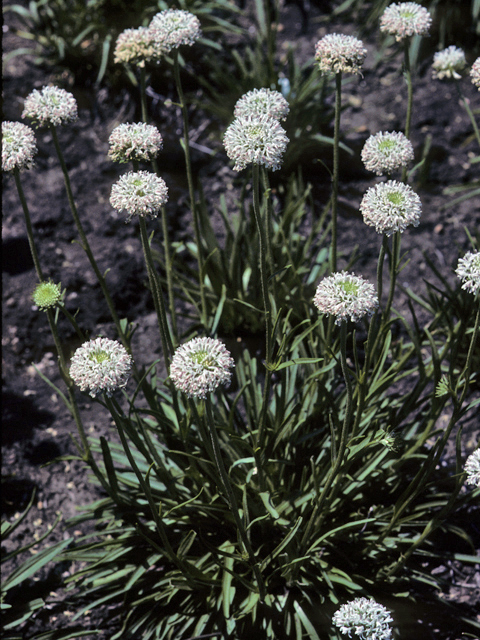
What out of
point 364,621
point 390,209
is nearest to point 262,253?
point 390,209

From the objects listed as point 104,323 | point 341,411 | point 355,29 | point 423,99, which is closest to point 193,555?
point 341,411

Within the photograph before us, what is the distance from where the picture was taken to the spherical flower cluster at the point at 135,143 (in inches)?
91.7

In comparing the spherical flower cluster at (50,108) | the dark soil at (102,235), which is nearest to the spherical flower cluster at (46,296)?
the spherical flower cluster at (50,108)

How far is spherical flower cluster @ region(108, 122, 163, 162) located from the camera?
2328 millimetres

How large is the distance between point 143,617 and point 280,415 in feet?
3.45

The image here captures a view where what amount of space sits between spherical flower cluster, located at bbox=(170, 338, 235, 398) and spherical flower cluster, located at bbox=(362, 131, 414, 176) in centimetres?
99

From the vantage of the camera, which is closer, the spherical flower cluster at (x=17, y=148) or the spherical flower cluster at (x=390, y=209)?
the spherical flower cluster at (x=390, y=209)

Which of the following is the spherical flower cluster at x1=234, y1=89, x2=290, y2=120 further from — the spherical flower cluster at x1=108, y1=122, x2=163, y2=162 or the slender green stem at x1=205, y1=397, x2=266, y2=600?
the slender green stem at x1=205, y1=397, x2=266, y2=600

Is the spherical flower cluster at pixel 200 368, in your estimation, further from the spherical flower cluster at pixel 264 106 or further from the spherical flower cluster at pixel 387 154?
the spherical flower cluster at pixel 387 154

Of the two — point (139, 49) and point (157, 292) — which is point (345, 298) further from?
point (139, 49)

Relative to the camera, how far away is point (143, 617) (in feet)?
9.30

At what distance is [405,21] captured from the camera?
276 cm

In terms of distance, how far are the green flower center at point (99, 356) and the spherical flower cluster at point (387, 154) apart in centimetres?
120

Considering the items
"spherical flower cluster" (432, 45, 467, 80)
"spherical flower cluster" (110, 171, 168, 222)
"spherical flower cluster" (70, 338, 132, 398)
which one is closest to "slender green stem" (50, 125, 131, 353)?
"spherical flower cluster" (110, 171, 168, 222)
